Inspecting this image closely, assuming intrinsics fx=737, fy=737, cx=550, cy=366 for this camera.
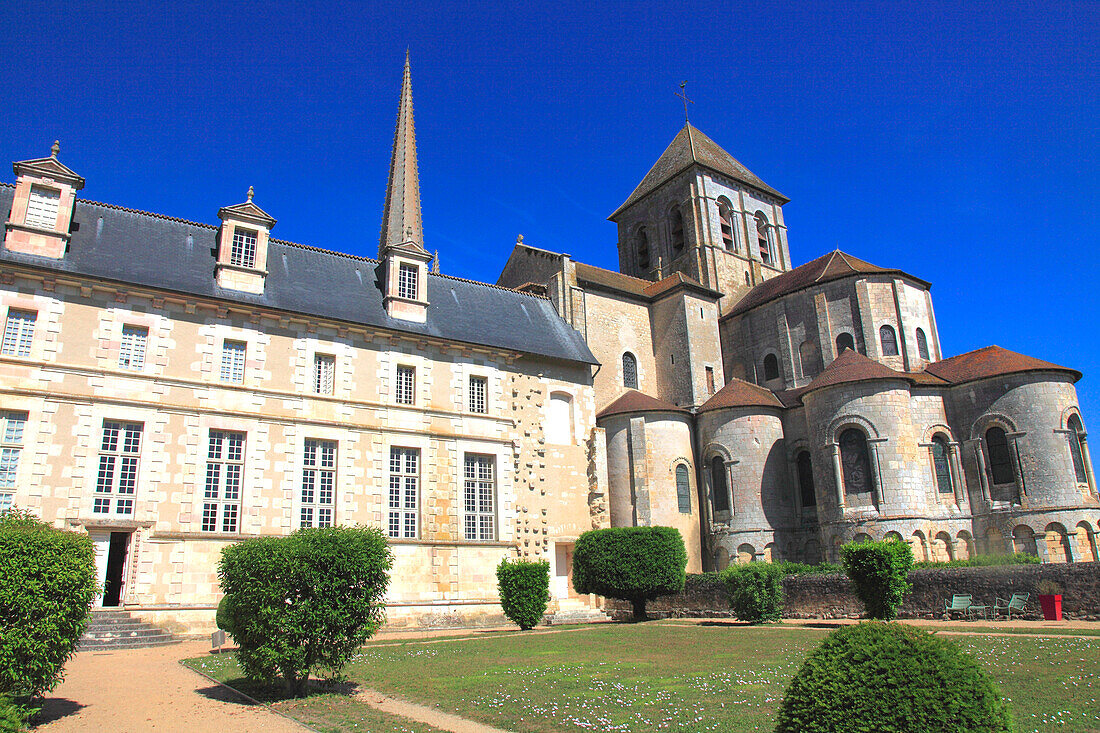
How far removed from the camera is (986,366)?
27328mm

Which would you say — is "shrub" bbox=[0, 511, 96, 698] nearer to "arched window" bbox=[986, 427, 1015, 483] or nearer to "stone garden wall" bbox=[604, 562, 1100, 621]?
"stone garden wall" bbox=[604, 562, 1100, 621]

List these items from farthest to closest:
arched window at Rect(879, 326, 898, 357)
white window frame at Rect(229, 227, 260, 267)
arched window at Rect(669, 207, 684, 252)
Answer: arched window at Rect(669, 207, 684, 252) < arched window at Rect(879, 326, 898, 357) < white window frame at Rect(229, 227, 260, 267)

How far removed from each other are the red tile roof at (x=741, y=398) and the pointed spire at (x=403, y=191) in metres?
13.4

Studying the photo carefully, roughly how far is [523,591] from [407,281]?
11.8 metres

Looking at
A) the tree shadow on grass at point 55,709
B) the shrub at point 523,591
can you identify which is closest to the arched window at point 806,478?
the shrub at point 523,591

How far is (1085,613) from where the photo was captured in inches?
671

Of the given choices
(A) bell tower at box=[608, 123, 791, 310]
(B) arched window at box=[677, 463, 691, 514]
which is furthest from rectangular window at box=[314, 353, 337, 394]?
(A) bell tower at box=[608, 123, 791, 310]

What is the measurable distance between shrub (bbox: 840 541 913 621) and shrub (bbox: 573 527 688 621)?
6.92 meters

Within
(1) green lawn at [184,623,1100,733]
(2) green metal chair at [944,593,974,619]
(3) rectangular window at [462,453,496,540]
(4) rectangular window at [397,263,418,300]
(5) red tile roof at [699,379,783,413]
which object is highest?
(4) rectangular window at [397,263,418,300]

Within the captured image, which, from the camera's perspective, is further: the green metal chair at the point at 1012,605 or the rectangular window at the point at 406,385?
the rectangular window at the point at 406,385

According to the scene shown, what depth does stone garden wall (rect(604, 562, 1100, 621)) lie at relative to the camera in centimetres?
1719

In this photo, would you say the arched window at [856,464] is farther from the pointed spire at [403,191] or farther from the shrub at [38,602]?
the shrub at [38,602]

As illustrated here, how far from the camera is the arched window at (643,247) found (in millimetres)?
44844

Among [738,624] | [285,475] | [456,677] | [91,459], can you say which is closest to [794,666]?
[456,677]
